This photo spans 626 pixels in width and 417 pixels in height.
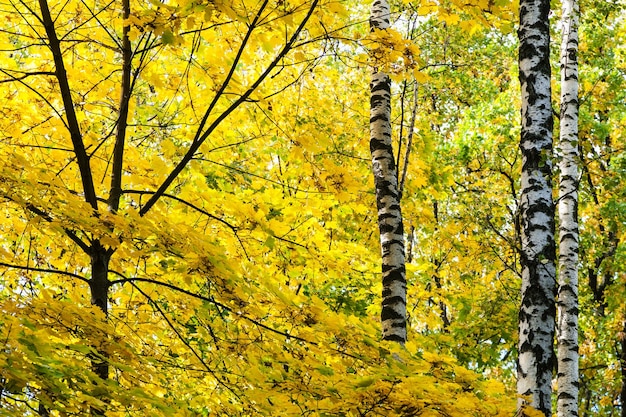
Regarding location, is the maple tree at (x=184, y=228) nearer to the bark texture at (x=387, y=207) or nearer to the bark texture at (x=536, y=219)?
the bark texture at (x=387, y=207)

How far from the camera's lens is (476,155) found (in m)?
11.3

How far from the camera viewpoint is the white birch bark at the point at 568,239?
7.17 m

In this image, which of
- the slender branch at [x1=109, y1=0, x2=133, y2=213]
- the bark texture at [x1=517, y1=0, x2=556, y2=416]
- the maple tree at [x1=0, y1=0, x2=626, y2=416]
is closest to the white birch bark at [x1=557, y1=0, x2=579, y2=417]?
the maple tree at [x1=0, y1=0, x2=626, y2=416]

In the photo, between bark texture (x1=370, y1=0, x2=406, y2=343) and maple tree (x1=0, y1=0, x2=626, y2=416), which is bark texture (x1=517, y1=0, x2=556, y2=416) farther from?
bark texture (x1=370, y1=0, x2=406, y2=343)

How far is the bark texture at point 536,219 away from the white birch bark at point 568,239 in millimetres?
2778

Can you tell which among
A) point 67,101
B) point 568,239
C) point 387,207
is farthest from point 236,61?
point 568,239

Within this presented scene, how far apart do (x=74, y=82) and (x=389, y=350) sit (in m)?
2.60

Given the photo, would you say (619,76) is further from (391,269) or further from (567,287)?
(391,269)

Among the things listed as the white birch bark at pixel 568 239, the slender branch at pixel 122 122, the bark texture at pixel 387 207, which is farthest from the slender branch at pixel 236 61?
the white birch bark at pixel 568 239

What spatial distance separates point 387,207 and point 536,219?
1.49m

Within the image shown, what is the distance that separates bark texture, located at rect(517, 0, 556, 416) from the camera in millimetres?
3645

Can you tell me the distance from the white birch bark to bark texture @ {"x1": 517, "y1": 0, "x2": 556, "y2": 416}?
2778 millimetres

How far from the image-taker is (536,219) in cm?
390

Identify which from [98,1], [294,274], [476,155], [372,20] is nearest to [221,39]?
[98,1]
